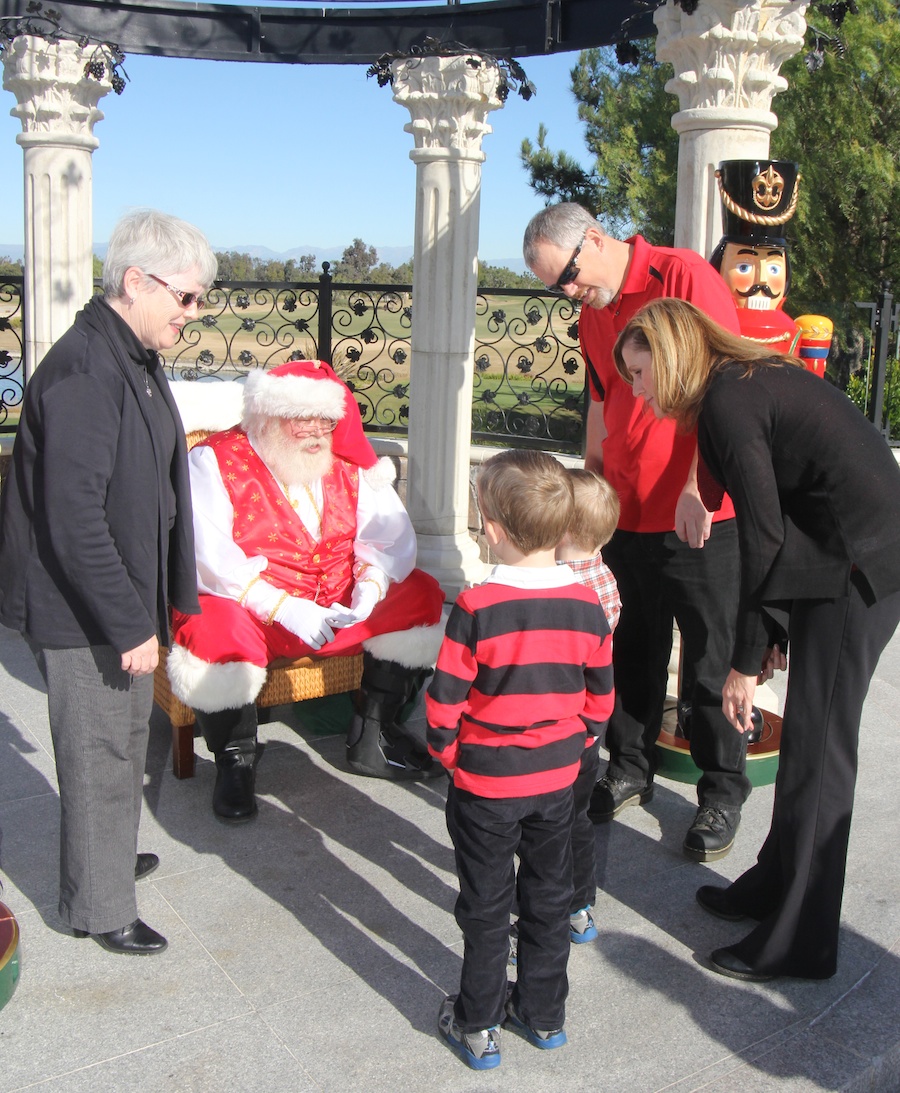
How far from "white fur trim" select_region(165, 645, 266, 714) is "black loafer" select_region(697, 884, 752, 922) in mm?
1545

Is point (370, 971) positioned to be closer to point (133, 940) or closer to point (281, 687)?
point (133, 940)

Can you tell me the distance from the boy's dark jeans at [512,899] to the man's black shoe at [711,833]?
1004mm

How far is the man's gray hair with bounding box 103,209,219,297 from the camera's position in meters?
2.62

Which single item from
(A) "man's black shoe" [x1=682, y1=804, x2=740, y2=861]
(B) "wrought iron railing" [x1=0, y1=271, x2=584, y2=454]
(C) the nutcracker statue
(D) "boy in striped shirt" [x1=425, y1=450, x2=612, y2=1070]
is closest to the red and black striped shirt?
(D) "boy in striped shirt" [x1=425, y1=450, x2=612, y2=1070]

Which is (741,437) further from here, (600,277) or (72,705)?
(72,705)

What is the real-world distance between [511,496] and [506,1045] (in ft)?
4.15

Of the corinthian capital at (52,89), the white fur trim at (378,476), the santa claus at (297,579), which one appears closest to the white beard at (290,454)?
the santa claus at (297,579)

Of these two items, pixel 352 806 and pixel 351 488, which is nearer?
pixel 352 806

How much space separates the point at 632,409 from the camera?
3.44 metres

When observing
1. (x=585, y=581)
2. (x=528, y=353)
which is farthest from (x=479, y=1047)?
(x=528, y=353)

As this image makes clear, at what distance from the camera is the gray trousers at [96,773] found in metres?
2.68

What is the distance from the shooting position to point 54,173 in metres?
5.52

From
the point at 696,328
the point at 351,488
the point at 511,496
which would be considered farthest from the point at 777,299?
the point at 511,496

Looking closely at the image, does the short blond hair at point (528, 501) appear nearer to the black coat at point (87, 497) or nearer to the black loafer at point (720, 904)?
the black coat at point (87, 497)
